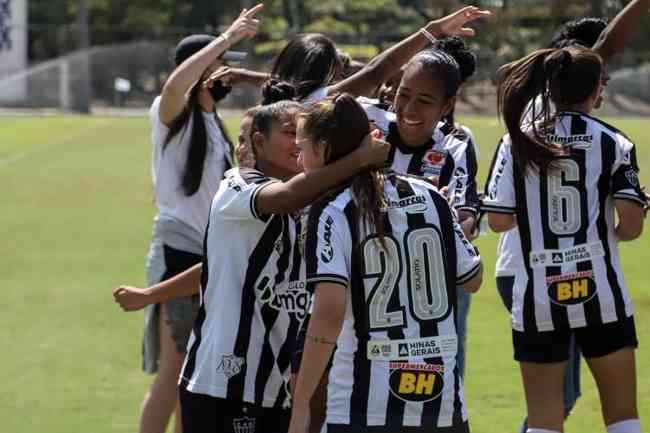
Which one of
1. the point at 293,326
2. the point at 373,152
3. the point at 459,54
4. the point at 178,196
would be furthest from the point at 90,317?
the point at 373,152

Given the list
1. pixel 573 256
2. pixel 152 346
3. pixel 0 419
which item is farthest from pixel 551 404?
pixel 0 419

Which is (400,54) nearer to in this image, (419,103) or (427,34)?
(427,34)

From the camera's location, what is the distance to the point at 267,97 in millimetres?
5816

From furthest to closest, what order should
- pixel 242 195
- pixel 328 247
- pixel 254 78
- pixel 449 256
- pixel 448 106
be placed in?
1. pixel 254 78
2. pixel 448 106
3. pixel 242 195
4. pixel 449 256
5. pixel 328 247

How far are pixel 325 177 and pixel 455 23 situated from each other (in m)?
1.67

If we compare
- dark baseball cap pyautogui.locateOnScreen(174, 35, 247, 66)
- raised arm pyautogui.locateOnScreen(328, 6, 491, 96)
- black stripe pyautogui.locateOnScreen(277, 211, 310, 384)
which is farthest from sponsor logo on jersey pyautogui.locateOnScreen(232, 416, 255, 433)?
dark baseball cap pyautogui.locateOnScreen(174, 35, 247, 66)

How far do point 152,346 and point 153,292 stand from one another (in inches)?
71.7

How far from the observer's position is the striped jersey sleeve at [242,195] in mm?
5156

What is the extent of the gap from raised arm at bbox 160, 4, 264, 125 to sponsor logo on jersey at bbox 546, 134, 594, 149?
1.46 meters

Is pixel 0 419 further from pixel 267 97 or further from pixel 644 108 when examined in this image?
pixel 644 108

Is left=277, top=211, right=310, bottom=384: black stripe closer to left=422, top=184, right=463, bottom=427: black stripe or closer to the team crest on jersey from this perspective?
left=422, top=184, right=463, bottom=427: black stripe

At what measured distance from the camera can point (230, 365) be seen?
5293 millimetres

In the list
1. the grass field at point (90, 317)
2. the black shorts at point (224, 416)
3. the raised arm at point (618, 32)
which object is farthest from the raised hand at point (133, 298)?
the grass field at point (90, 317)

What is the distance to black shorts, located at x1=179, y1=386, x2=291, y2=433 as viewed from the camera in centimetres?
534
